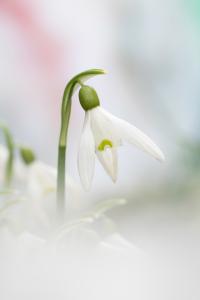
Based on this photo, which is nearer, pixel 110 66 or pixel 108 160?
pixel 108 160

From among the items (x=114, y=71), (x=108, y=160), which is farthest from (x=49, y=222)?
(x=114, y=71)

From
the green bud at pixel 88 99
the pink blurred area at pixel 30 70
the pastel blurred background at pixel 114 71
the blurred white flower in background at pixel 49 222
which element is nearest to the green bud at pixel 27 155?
the blurred white flower in background at pixel 49 222

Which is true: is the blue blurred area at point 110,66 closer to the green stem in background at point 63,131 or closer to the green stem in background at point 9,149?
the green stem in background at point 9,149

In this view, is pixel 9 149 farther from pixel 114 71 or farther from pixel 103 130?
pixel 114 71

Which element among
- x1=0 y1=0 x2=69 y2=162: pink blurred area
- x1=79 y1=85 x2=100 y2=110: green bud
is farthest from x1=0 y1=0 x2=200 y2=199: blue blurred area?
x1=79 y1=85 x2=100 y2=110: green bud

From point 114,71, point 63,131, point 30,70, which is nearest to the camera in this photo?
point 63,131

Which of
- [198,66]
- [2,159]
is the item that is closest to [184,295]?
[2,159]
